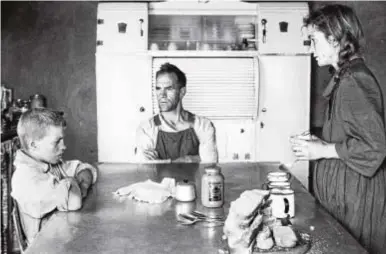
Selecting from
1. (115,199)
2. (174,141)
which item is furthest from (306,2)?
(115,199)

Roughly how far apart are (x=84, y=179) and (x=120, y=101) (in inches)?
114

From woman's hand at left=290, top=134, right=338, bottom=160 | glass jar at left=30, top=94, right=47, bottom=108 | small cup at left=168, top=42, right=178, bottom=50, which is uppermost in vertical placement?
small cup at left=168, top=42, right=178, bottom=50

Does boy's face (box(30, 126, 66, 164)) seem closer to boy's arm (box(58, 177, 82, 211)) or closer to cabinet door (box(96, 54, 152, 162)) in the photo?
boy's arm (box(58, 177, 82, 211))

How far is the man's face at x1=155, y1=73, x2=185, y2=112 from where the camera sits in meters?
3.70

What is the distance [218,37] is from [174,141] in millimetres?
2485

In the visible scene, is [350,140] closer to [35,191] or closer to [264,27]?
[35,191]

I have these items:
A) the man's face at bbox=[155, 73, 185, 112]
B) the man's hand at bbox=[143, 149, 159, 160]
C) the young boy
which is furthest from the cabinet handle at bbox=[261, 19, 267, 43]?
the young boy

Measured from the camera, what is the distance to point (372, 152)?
224 centimetres

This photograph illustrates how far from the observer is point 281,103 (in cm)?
550

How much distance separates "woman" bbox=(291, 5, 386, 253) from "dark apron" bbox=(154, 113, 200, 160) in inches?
51.4

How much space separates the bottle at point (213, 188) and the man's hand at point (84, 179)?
0.62 metres

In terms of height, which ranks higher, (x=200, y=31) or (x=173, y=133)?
(x=200, y=31)

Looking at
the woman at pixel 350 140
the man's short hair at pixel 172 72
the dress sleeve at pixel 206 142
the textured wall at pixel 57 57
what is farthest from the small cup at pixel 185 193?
the textured wall at pixel 57 57

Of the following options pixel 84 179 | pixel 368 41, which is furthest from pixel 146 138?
pixel 368 41
